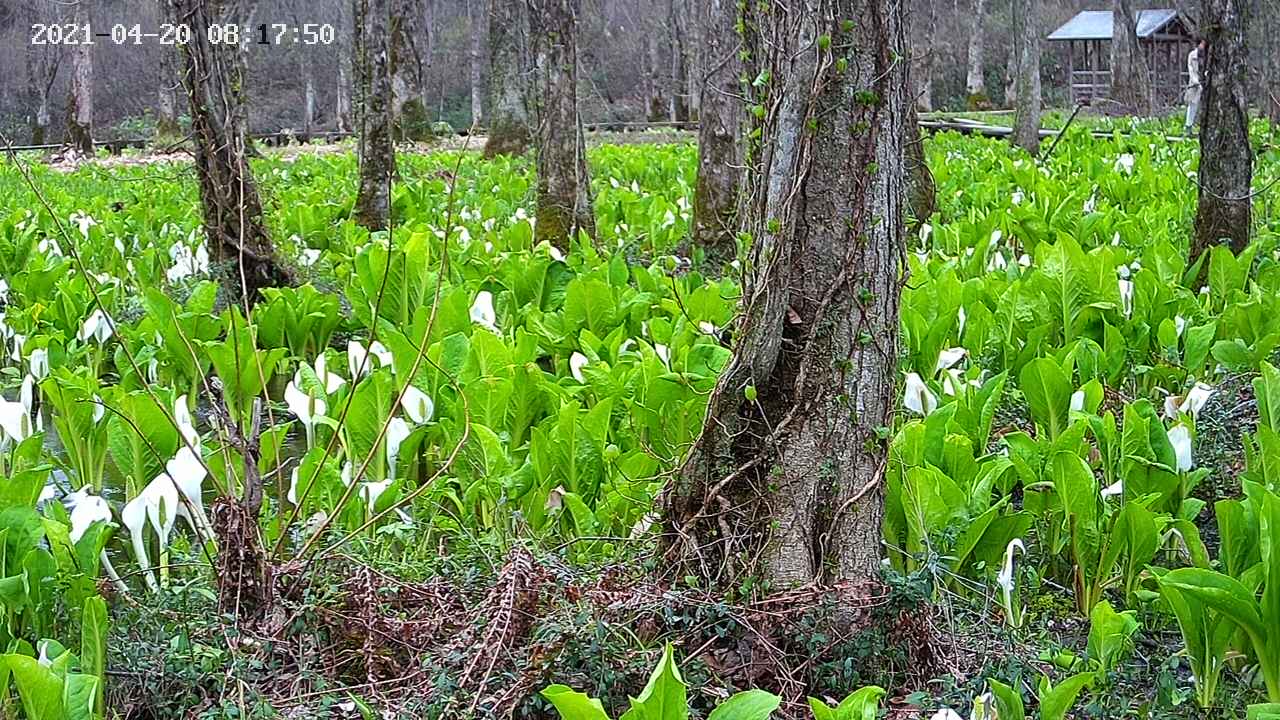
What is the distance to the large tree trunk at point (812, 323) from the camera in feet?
9.73

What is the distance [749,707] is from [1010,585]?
1.07m

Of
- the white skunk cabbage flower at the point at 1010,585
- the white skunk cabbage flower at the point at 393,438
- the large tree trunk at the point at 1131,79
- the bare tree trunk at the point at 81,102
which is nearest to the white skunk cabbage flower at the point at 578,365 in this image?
the white skunk cabbage flower at the point at 393,438

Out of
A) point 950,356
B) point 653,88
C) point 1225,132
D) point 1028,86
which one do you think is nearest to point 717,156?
point 1225,132

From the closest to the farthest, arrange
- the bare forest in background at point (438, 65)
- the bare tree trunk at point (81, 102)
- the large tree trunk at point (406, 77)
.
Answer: the large tree trunk at point (406, 77) < the bare tree trunk at point (81, 102) < the bare forest in background at point (438, 65)

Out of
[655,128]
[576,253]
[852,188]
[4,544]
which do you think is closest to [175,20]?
[576,253]

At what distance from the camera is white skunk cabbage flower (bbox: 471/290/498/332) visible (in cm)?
579

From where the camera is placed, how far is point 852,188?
3.00 meters

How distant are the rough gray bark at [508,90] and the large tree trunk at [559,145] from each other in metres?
8.70

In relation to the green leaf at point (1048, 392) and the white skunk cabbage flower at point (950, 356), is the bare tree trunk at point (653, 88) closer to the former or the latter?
the white skunk cabbage flower at point (950, 356)

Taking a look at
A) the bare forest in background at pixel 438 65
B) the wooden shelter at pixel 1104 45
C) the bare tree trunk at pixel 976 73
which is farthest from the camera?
the wooden shelter at pixel 1104 45

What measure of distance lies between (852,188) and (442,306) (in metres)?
2.92

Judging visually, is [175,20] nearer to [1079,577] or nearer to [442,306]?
[442,306]

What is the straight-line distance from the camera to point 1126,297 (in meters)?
5.93

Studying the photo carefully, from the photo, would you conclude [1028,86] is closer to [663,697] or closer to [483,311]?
[483,311]
